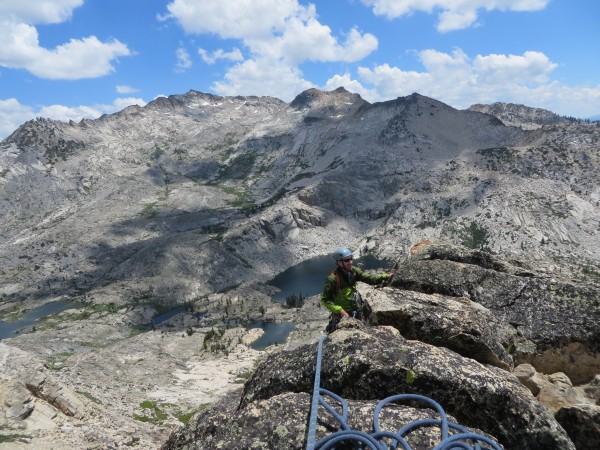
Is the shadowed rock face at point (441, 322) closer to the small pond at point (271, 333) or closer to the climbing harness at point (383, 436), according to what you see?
the climbing harness at point (383, 436)

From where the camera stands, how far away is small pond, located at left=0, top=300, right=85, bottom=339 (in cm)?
16538

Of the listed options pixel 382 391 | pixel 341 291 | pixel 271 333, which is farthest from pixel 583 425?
pixel 271 333

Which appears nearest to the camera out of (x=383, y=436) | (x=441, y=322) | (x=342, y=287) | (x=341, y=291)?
(x=383, y=436)

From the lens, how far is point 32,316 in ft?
589

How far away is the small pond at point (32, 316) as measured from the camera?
6511 inches

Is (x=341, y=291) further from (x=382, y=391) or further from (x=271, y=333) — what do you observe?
(x=271, y=333)

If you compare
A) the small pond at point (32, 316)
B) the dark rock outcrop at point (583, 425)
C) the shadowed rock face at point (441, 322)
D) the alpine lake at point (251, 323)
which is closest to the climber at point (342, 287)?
the shadowed rock face at point (441, 322)

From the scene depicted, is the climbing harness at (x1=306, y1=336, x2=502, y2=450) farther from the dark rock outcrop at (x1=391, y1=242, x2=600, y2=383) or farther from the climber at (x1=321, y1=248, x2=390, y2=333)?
the dark rock outcrop at (x1=391, y1=242, x2=600, y2=383)

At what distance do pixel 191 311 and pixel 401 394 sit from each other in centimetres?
17284

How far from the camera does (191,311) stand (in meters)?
170

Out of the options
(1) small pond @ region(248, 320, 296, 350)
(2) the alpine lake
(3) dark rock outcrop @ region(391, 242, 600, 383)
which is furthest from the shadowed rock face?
(2) the alpine lake

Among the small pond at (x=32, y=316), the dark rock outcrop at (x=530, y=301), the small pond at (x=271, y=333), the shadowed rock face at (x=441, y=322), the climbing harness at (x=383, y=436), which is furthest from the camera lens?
the small pond at (x=32, y=316)

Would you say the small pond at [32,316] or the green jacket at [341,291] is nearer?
the green jacket at [341,291]

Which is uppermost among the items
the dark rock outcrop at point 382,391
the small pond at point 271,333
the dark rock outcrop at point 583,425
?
the dark rock outcrop at point 382,391
